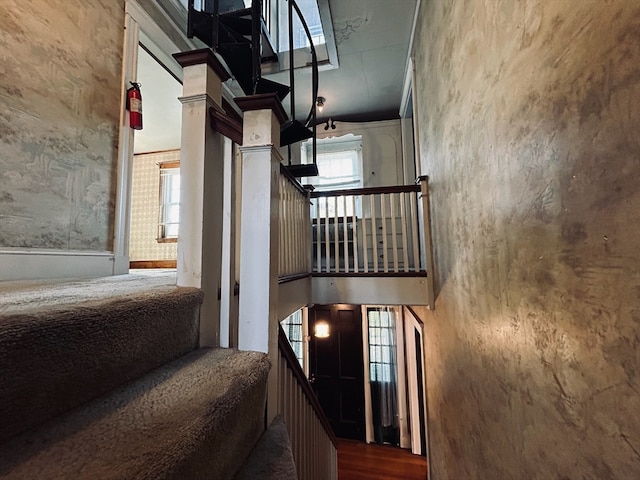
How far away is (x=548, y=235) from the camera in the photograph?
896mm

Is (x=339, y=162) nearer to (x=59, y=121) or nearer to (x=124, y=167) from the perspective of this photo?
(x=124, y=167)

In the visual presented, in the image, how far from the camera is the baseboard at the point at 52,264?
1.51m

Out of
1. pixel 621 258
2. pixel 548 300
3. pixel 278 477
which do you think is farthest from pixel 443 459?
pixel 621 258

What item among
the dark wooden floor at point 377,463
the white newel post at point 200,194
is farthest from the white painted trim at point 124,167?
the dark wooden floor at point 377,463

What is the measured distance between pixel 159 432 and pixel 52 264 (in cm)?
174

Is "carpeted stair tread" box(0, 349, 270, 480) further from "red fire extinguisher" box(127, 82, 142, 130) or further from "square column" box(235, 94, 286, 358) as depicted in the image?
"red fire extinguisher" box(127, 82, 142, 130)

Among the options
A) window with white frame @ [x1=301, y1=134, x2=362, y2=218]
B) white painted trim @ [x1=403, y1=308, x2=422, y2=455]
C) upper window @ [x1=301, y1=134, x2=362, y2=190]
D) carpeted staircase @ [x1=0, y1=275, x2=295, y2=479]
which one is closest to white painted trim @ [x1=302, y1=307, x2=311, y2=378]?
white painted trim @ [x1=403, y1=308, x2=422, y2=455]

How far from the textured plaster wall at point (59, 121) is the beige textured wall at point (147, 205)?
112 inches

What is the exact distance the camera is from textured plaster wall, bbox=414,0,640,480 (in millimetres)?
643

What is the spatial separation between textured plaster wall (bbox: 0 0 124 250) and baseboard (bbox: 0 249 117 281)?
0.05 m

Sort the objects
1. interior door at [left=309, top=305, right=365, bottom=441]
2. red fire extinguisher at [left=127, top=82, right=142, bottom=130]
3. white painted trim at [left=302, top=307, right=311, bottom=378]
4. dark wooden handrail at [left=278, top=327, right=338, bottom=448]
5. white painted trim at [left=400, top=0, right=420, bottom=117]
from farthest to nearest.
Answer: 1. white painted trim at [left=302, top=307, right=311, bottom=378]
2. interior door at [left=309, top=305, right=365, bottom=441]
3. white painted trim at [left=400, top=0, right=420, bottom=117]
4. red fire extinguisher at [left=127, top=82, right=142, bottom=130]
5. dark wooden handrail at [left=278, top=327, right=338, bottom=448]

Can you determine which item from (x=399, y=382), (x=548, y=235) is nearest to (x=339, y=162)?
(x=399, y=382)

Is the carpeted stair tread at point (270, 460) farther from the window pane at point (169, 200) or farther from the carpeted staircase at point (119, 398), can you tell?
the window pane at point (169, 200)

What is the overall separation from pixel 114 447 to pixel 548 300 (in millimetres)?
1151
